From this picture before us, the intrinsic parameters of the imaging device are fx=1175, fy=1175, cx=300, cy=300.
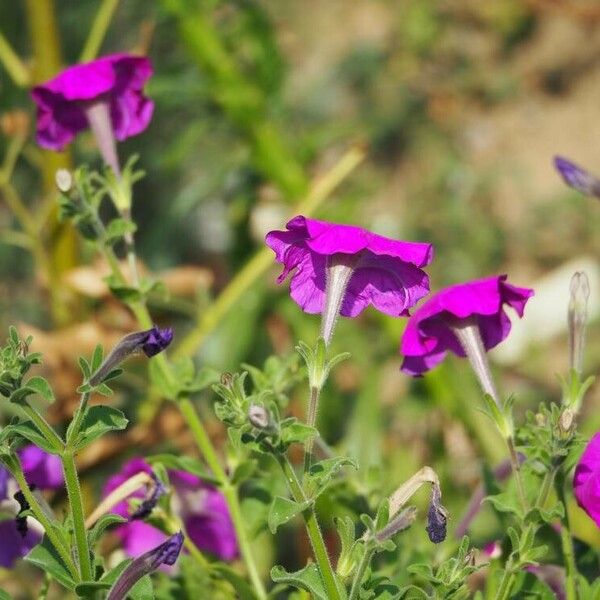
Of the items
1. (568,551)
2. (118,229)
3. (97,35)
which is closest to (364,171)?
(97,35)

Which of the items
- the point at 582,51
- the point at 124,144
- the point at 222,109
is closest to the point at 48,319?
the point at 124,144

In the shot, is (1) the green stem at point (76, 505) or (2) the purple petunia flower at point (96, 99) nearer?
(1) the green stem at point (76, 505)

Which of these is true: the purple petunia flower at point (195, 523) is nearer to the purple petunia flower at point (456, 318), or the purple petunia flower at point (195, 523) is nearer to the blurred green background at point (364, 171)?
the blurred green background at point (364, 171)

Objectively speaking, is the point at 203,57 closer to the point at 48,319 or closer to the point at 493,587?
the point at 48,319

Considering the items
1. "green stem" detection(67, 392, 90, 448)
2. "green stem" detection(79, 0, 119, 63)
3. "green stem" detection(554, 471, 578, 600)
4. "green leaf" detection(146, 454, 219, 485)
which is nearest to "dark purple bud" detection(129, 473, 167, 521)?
"green leaf" detection(146, 454, 219, 485)

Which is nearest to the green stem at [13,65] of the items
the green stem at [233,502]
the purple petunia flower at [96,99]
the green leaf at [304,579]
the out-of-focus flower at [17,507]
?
the purple petunia flower at [96,99]

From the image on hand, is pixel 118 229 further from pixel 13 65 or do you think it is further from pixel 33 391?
pixel 13 65
